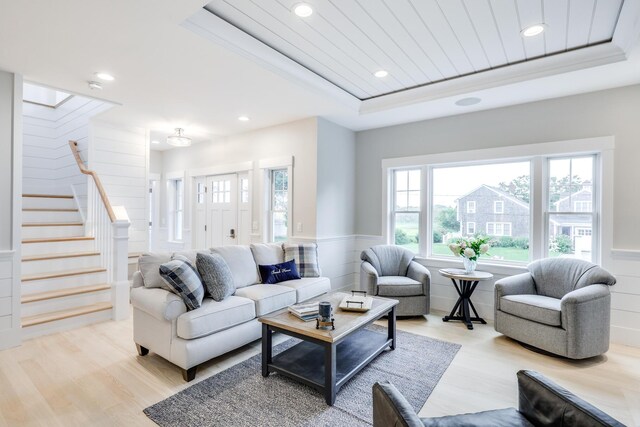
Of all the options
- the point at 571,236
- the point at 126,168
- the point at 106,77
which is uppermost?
the point at 106,77

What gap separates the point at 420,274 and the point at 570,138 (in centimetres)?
226

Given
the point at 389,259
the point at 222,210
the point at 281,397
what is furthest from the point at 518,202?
the point at 222,210

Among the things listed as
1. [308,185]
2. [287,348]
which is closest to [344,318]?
[287,348]

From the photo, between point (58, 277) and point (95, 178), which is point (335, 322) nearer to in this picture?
point (58, 277)

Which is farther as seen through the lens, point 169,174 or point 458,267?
point 169,174

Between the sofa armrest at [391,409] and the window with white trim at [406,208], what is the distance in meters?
3.61

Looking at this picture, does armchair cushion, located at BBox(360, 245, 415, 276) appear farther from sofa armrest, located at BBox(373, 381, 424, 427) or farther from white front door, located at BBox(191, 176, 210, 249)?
white front door, located at BBox(191, 176, 210, 249)

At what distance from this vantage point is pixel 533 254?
387 cm

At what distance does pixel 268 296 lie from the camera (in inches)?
124

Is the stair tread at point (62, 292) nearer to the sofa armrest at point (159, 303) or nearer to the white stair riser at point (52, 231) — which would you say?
the white stair riser at point (52, 231)

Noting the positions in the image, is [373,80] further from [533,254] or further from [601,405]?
[601,405]

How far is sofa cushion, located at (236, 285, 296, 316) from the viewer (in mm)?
3071

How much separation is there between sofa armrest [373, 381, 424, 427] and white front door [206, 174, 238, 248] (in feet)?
14.6

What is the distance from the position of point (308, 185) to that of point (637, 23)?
3.45 metres
